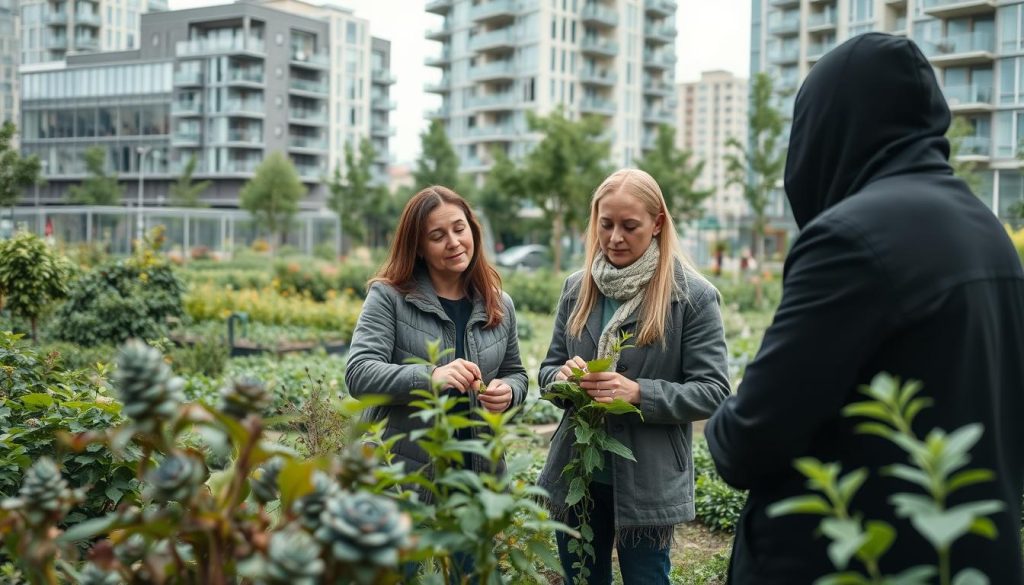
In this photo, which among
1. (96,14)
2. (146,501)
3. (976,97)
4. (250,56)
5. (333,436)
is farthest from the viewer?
(96,14)

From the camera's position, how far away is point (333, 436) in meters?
4.04

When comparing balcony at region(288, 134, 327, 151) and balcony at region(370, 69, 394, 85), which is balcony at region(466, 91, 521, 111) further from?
balcony at region(370, 69, 394, 85)

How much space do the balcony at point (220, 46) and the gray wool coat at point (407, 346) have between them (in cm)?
6070

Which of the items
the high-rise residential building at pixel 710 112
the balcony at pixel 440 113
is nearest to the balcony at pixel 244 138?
the balcony at pixel 440 113

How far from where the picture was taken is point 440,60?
67.9 m

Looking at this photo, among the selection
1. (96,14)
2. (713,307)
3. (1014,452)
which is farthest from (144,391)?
(96,14)

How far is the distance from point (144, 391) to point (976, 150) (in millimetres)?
13644

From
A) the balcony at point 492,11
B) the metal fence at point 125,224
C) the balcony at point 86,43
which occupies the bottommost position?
the metal fence at point 125,224

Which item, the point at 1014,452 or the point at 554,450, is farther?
the point at 554,450

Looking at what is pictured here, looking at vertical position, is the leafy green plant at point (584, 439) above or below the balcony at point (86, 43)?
below

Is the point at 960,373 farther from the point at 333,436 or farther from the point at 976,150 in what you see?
the point at 976,150

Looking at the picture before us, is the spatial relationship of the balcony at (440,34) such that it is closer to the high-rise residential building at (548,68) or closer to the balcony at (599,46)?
the high-rise residential building at (548,68)

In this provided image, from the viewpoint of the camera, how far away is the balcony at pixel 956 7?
11195 millimetres

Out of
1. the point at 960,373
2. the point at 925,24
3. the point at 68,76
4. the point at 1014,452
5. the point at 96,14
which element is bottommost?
the point at 1014,452
